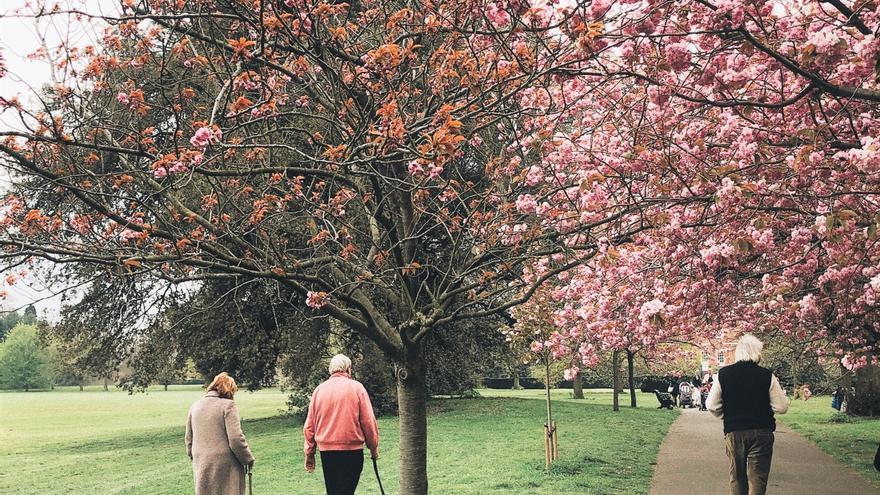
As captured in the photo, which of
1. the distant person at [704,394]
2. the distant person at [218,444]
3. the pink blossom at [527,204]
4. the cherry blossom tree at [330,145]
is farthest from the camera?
the distant person at [704,394]

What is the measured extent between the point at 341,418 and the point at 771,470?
27.8 ft

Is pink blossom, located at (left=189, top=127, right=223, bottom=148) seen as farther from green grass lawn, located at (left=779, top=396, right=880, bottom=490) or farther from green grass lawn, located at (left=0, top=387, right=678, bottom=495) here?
green grass lawn, located at (left=779, top=396, right=880, bottom=490)

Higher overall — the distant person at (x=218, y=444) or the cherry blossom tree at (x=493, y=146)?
the cherry blossom tree at (x=493, y=146)

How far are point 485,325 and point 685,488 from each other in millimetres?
12435

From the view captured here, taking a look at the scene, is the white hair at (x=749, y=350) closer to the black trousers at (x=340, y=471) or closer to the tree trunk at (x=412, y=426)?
the tree trunk at (x=412, y=426)

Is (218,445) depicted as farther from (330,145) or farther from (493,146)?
(493,146)

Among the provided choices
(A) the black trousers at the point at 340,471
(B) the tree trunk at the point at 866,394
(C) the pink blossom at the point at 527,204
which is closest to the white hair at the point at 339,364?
(A) the black trousers at the point at 340,471

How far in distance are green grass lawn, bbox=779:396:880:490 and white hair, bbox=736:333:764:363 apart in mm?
5165

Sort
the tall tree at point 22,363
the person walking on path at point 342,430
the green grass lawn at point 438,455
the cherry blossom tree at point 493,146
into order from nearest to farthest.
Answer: the cherry blossom tree at point 493,146
the person walking on path at point 342,430
the green grass lawn at point 438,455
the tall tree at point 22,363

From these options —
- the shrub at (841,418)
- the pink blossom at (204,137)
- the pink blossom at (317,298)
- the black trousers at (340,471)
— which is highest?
the pink blossom at (204,137)

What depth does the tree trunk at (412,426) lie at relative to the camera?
25.6 feet

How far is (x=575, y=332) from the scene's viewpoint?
1129 centimetres

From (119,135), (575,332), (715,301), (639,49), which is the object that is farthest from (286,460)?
(639,49)

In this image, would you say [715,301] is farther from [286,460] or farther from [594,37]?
[286,460]
